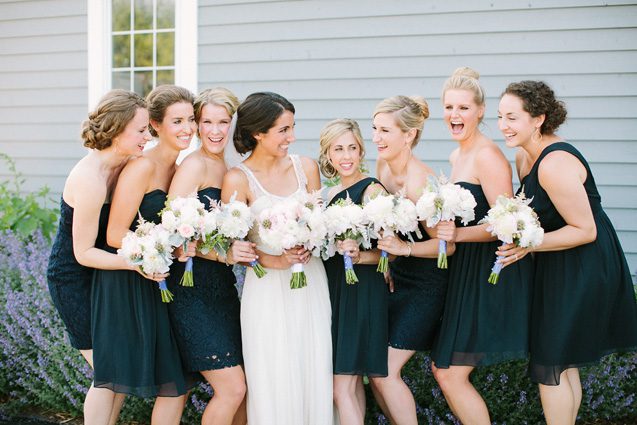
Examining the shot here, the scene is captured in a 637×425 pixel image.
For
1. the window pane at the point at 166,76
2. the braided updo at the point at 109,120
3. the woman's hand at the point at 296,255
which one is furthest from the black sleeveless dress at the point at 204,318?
the window pane at the point at 166,76

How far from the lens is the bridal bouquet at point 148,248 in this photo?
3.51 metres

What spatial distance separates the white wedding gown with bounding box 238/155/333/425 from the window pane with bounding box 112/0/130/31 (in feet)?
18.0

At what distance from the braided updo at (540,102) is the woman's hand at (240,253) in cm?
169

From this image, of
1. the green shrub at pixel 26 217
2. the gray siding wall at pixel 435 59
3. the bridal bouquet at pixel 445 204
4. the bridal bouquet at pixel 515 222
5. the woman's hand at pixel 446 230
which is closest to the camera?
the bridal bouquet at pixel 515 222

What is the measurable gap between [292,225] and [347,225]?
0.30 metres

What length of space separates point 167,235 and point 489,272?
5.82ft

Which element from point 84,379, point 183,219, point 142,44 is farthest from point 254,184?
point 142,44

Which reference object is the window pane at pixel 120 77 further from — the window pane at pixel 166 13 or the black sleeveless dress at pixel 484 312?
the black sleeveless dress at pixel 484 312

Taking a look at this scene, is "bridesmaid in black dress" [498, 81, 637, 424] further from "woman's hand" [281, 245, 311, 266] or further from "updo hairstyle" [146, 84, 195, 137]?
"updo hairstyle" [146, 84, 195, 137]

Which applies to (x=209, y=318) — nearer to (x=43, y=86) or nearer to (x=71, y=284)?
(x=71, y=284)

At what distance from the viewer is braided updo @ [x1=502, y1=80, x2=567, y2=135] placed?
3.79m

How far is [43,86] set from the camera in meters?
8.71

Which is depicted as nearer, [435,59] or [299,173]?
[299,173]


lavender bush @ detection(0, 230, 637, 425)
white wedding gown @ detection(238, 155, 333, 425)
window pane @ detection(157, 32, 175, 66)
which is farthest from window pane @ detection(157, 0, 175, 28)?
white wedding gown @ detection(238, 155, 333, 425)
